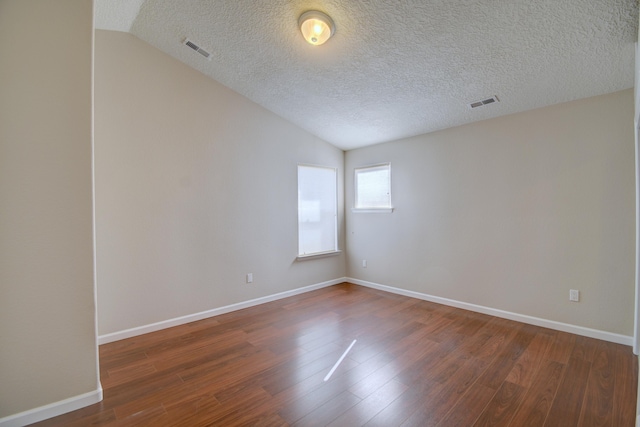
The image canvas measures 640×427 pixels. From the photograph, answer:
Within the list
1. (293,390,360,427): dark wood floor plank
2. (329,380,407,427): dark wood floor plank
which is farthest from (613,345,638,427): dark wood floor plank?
(293,390,360,427): dark wood floor plank

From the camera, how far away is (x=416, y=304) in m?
3.79

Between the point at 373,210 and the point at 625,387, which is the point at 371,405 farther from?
the point at 373,210

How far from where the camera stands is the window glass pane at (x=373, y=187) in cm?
444

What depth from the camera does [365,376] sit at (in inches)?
83.4

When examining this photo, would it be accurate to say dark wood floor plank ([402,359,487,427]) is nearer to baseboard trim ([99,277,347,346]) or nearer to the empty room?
the empty room

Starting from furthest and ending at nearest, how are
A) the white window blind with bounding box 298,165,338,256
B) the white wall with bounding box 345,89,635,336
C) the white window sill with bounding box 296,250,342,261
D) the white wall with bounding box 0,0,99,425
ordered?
the white window blind with bounding box 298,165,338,256
the white window sill with bounding box 296,250,342,261
the white wall with bounding box 345,89,635,336
the white wall with bounding box 0,0,99,425

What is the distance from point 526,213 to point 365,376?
249cm

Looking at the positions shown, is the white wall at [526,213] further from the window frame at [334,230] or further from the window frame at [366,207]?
the window frame at [334,230]

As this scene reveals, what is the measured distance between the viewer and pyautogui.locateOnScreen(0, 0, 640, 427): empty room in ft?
5.60

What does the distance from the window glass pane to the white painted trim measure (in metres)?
3.86

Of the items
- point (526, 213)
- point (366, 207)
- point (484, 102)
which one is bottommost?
point (526, 213)

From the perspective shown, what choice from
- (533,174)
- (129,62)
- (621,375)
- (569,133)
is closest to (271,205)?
(129,62)

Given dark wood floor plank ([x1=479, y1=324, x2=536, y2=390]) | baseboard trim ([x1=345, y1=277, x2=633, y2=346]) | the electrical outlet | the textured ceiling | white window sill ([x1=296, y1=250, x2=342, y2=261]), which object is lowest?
dark wood floor plank ([x1=479, y1=324, x2=536, y2=390])

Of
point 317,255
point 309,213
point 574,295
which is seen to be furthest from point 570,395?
point 309,213
